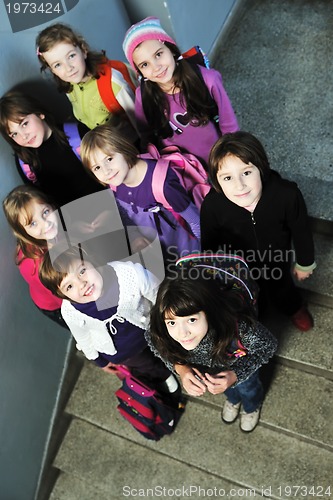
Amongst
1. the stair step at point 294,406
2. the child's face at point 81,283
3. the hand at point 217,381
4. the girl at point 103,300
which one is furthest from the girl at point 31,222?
the stair step at point 294,406

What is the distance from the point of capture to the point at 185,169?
2.81 metres

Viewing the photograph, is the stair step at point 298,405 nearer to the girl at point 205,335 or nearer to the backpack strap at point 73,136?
the girl at point 205,335

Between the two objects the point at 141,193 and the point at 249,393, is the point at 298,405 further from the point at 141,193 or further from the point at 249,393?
the point at 141,193

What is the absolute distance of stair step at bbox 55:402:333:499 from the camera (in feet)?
9.70

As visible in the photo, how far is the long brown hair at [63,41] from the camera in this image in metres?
2.56

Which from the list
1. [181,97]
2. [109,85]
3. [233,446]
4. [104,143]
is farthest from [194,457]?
[109,85]

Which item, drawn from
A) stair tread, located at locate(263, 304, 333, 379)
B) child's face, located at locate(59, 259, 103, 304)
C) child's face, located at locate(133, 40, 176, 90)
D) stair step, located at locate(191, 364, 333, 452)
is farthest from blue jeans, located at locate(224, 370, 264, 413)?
child's face, located at locate(133, 40, 176, 90)

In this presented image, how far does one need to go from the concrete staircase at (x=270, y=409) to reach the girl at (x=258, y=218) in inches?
11.9

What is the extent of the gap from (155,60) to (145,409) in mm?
1870

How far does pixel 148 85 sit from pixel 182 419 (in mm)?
1915

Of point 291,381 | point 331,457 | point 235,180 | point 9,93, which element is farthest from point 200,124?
point 331,457

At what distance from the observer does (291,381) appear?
3.08 meters

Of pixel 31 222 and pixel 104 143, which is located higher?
pixel 104 143

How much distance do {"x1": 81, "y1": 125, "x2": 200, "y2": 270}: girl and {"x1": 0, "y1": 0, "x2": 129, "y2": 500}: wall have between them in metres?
0.57
